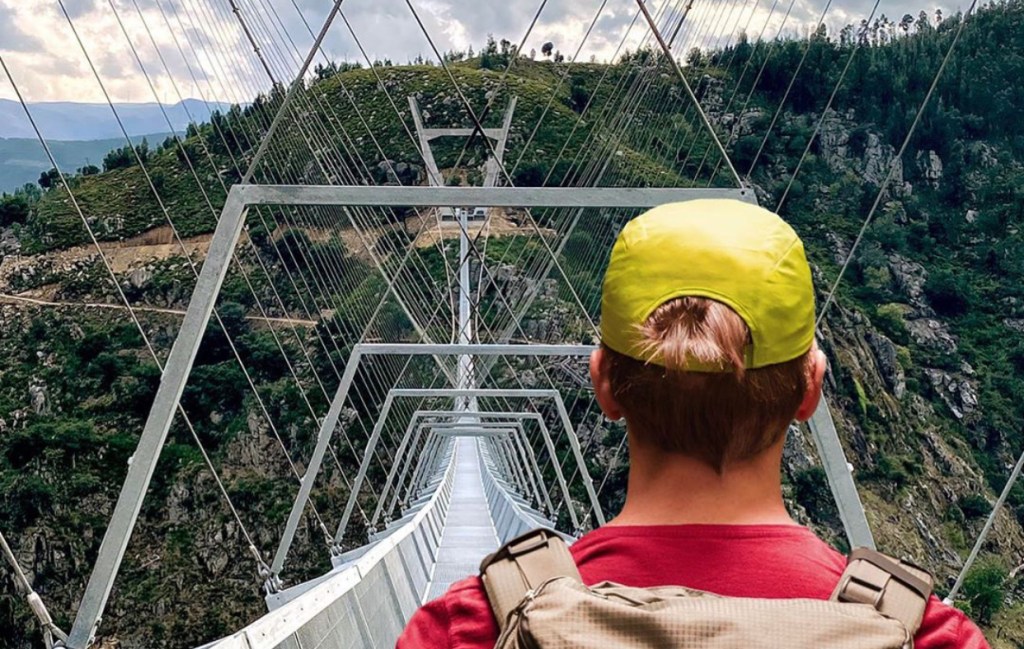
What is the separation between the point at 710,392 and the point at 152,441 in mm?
3810

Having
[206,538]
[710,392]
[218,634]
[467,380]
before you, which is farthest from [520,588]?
[206,538]

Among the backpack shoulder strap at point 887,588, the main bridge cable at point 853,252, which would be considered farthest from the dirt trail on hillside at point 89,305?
the backpack shoulder strap at point 887,588

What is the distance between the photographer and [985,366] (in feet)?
196

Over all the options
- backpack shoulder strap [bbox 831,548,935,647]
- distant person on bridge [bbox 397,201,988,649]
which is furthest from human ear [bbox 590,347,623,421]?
backpack shoulder strap [bbox 831,548,935,647]

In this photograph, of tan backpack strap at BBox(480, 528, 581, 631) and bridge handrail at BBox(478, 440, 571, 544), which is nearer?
tan backpack strap at BBox(480, 528, 581, 631)

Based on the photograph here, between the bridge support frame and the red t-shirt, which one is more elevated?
the red t-shirt

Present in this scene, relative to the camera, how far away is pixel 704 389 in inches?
48.4

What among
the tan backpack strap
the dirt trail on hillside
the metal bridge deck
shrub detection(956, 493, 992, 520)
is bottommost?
the dirt trail on hillside

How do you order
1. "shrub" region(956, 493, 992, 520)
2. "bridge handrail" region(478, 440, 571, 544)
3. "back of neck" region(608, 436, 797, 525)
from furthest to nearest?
"shrub" region(956, 493, 992, 520), "bridge handrail" region(478, 440, 571, 544), "back of neck" region(608, 436, 797, 525)

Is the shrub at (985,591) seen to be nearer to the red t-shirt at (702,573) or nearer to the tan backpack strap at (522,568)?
the red t-shirt at (702,573)

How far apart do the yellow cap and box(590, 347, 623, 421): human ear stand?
0.13ft

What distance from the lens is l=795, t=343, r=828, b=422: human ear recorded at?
133 cm

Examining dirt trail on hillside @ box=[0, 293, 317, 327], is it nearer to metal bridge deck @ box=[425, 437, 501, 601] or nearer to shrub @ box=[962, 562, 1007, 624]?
metal bridge deck @ box=[425, 437, 501, 601]

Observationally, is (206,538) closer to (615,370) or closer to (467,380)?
(467,380)
